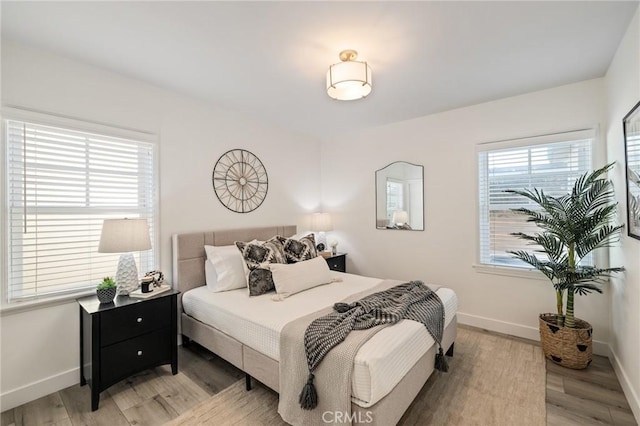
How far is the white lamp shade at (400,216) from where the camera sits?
12.5 ft

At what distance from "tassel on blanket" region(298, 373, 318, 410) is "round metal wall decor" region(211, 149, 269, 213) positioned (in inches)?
91.4

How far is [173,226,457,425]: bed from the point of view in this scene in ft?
4.85

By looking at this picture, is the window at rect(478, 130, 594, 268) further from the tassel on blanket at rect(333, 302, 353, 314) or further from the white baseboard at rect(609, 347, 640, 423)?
the tassel on blanket at rect(333, 302, 353, 314)

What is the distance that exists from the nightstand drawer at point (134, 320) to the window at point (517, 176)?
330cm

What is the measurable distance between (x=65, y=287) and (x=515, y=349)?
402 centimetres

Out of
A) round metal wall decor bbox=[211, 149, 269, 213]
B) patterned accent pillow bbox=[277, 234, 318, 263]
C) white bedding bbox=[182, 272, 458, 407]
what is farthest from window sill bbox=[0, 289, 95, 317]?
patterned accent pillow bbox=[277, 234, 318, 263]

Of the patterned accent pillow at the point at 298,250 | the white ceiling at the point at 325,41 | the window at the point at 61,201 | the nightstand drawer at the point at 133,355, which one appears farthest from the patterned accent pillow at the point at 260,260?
the white ceiling at the point at 325,41

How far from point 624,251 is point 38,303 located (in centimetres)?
445

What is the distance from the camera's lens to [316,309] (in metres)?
2.16

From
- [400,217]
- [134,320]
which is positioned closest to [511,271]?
[400,217]

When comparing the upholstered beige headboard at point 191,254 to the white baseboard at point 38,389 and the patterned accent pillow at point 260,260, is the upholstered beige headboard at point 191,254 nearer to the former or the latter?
the patterned accent pillow at point 260,260

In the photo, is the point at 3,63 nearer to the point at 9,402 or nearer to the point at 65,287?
the point at 65,287

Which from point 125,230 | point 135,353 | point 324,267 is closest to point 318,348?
point 324,267

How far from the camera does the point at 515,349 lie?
275 centimetres
